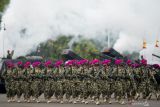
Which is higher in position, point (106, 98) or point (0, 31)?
point (0, 31)

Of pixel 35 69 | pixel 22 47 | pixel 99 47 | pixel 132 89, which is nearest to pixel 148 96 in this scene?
pixel 132 89

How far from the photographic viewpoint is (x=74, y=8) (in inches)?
1351

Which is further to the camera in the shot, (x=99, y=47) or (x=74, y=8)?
(x=99, y=47)

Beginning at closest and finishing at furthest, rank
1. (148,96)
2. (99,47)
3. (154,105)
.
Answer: (154,105)
(148,96)
(99,47)

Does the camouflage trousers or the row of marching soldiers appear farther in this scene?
the camouflage trousers

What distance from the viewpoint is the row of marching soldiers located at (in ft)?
67.3

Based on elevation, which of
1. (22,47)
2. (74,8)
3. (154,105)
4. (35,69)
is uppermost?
(74,8)

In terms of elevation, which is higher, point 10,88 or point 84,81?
point 84,81

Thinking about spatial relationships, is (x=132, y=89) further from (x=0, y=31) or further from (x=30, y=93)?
(x=0, y=31)

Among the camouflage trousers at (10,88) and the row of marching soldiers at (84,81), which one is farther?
the camouflage trousers at (10,88)

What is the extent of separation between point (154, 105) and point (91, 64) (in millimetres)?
2835

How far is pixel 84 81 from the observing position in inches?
828

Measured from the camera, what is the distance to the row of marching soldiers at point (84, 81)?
2052 centimetres

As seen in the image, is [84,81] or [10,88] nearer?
[84,81]
